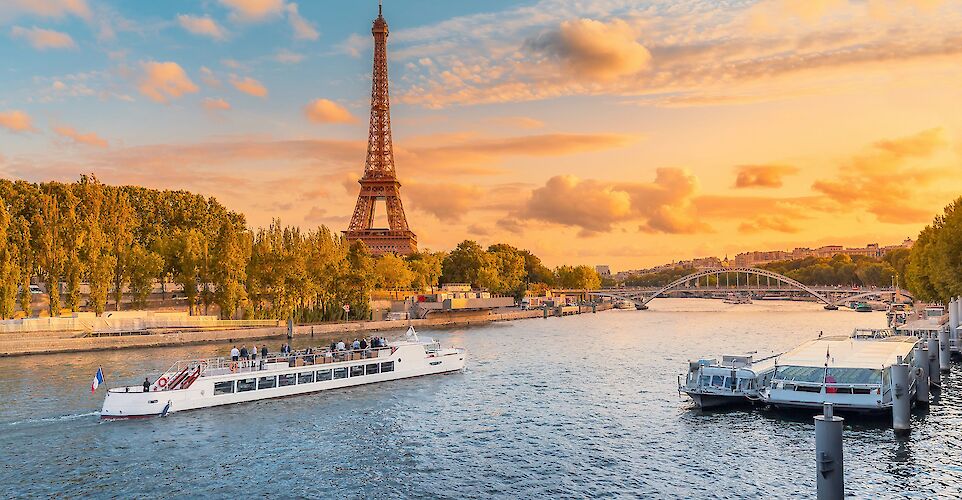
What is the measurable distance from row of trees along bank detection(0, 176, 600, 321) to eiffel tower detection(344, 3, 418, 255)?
3333cm

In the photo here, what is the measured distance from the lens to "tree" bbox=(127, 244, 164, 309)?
84.2 meters

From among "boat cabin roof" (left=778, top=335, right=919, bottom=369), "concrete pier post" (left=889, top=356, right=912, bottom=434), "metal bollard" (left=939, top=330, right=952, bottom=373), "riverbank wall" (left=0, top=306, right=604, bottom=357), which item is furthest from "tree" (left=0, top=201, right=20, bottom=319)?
"metal bollard" (left=939, top=330, right=952, bottom=373)

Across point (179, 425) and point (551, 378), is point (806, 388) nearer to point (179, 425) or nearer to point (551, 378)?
point (551, 378)

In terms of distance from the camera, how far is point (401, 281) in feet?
430

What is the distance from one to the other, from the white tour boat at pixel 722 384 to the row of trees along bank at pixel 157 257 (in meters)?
58.4

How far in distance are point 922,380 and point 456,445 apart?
24363mm

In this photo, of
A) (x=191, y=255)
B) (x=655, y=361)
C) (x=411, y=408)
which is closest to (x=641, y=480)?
(x=411, y=408)

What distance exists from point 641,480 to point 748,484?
3.56 m

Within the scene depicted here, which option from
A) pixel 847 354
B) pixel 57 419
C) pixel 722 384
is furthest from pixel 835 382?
pixel 57 419

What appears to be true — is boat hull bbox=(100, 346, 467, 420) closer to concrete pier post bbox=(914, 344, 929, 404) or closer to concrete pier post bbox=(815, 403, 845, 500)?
concrete pier post bbox=(914, 344, 929, 404)

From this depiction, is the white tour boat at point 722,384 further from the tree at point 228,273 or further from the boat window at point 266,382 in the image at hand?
the tree at point 228,273

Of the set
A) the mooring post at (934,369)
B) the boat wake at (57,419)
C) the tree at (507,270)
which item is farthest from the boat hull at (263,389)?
the tree at (507,270)

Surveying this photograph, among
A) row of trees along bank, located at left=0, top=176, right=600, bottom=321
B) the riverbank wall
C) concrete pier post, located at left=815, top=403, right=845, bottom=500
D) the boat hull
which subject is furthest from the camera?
row of trees along bank, located at left=0, top=176, right=600, bottom=321

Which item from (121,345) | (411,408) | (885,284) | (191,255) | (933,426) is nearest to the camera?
(933,426)
